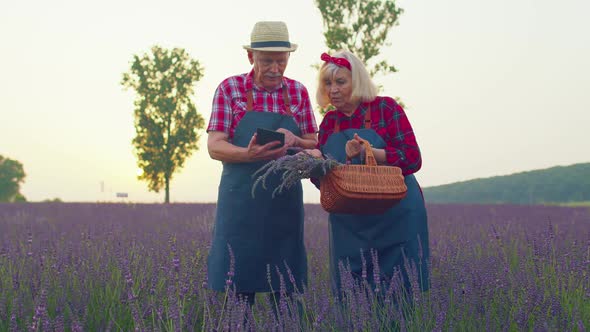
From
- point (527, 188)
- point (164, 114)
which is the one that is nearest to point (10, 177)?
point (164, 114)

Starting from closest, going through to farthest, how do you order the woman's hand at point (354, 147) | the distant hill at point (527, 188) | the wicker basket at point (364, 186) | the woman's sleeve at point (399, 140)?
the wicker basket at point (364, 186)
the woman's hand at point (354, 147)
the woman's sleeve at point (399, 140)
the distant hill at point (527, 188)

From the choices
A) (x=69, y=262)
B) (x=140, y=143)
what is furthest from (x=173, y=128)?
(x=69, y=262)

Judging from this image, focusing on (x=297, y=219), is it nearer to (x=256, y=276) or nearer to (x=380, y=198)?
(x=256, y=276)

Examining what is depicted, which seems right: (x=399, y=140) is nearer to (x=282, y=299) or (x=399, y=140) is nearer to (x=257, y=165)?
(x=257, y=165)

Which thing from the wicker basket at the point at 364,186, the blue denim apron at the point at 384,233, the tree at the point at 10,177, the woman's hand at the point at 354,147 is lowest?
the blue denim apron at the point at 384,233

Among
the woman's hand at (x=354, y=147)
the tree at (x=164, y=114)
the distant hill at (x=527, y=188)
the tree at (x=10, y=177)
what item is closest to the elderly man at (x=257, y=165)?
the woman's hand at (x=354, y=147)

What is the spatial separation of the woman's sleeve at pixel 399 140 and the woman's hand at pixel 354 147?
6.2 inches

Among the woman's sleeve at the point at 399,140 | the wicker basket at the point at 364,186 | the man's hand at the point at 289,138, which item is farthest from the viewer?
the man's hand at the point at 289,138

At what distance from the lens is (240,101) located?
11.0 ft

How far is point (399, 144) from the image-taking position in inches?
120

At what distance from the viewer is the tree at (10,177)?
46.2 metres

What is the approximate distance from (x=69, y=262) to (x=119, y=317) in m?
1.22

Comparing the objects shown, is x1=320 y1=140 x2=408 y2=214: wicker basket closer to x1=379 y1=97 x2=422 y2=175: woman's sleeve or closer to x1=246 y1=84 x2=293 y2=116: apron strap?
x1=379 y1=97 x2=422 y2=175: woman's sleeve

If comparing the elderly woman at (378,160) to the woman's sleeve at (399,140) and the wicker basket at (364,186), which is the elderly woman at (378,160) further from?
the wicker basket at (364,186)
